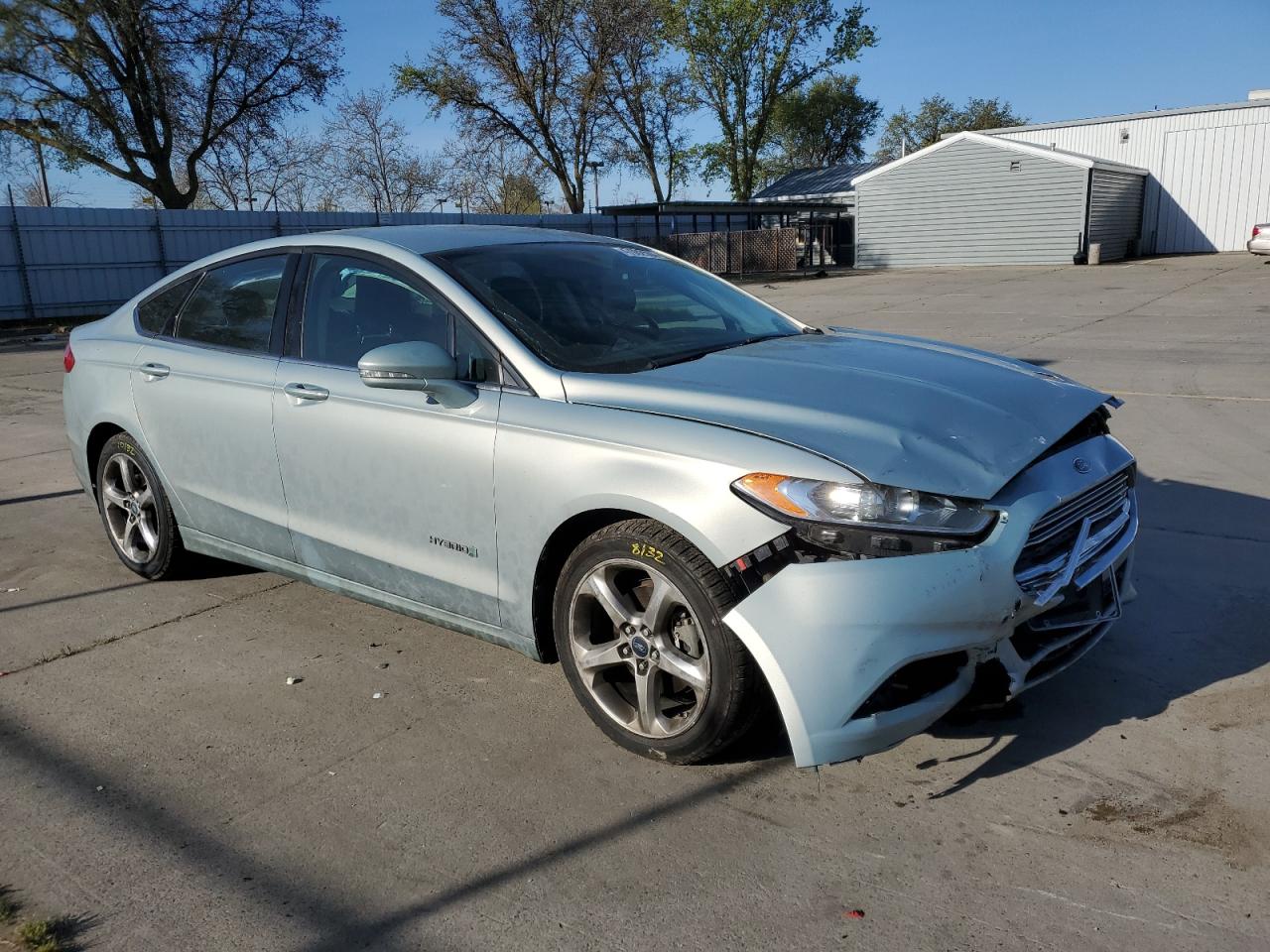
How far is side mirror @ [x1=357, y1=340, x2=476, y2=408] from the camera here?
3.46 metres

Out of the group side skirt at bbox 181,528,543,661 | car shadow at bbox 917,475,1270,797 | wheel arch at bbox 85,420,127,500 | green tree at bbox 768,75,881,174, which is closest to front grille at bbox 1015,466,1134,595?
car shadow at bbox 917,475,1270,797

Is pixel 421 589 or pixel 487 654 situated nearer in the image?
pixel 421 589

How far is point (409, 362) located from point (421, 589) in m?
0.85

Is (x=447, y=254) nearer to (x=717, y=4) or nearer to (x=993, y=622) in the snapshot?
(x=993, y=622)

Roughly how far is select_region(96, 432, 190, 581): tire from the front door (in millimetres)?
1109

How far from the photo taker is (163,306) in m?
5.07

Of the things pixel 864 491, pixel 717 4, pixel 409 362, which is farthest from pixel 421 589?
pixel 717 4

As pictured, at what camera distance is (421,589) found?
3.79 meters

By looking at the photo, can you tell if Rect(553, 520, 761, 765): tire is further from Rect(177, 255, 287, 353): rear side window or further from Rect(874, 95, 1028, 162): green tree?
Rect(874, 95, 1028, 162): green tree

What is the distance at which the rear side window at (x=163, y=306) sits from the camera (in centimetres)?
496

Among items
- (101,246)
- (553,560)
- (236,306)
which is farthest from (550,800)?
(101,246)

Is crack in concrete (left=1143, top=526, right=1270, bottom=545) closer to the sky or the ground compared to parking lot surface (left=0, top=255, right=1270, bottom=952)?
closer to the sky

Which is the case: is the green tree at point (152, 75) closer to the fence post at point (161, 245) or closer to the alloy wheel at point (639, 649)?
the fence post at point (161, 245)

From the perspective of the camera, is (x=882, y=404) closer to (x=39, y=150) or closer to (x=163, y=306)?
(x=163, y=306)
